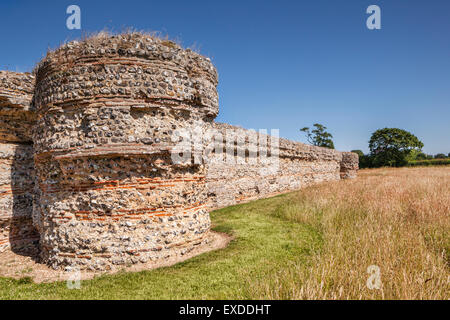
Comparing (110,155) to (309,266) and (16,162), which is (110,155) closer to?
(16,162)

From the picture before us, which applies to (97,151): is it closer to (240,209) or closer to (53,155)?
(53,155)

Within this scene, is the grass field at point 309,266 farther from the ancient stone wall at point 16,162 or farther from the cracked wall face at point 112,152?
the ancient stone wall at point 16,162

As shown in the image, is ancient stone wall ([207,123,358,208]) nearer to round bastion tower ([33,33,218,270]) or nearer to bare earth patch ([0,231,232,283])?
bare earth patch ([0,231,232,283])

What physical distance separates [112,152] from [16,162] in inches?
122

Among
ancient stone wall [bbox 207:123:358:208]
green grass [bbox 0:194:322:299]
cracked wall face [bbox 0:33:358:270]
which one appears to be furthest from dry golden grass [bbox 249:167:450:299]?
ancient stone wall [bbox 207:123:358:208]

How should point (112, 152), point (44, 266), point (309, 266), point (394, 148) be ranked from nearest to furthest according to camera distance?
1. point (309, 266)
2. point (112, 152)
3. point (44, 266)
4. point (394, 148)

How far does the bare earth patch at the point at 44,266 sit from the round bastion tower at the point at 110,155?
0.13m

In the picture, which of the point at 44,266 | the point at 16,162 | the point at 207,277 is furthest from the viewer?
the point at 16,162

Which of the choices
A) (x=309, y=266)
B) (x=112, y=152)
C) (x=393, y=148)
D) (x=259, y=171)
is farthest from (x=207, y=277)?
(x=393, y=148)

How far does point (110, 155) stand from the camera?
191 inches

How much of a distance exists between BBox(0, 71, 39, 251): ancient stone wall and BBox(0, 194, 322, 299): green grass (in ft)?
6.46
